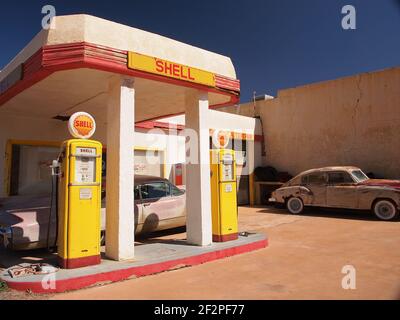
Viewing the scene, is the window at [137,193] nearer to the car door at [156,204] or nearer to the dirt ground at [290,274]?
the car door at [156,204]

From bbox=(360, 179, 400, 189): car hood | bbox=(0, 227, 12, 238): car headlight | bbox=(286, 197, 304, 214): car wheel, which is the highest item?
bbox=(360, 179, 400, 189): car hood

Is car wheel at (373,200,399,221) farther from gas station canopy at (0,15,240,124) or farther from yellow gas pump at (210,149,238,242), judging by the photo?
gas station canopy at (0,15,240,124)

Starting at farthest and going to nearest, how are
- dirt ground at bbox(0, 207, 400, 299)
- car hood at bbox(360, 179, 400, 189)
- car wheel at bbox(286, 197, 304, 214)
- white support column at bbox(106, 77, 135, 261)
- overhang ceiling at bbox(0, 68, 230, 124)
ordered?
car wheel at bbox(286, 197, 304, 214), car hood at bbox(360, 179, 400, 189), overhang ceiling at bbox(0, 68, 230, 124), white support column at bbox(106, 77, 135, 261), dirt ground at bbox(0, 207, 400, 299)

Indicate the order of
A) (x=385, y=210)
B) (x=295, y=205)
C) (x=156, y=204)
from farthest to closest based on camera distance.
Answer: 1. (x=295, y=205)
2. (x=385, y=210)
3. (x=156, y=204)

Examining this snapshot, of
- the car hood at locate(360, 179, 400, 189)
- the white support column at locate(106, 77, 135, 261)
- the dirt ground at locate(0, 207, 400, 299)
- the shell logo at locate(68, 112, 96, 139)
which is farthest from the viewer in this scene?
Result: the car hood at locate(360, 179, 400, 189)

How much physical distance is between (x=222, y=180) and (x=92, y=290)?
3.39 metres

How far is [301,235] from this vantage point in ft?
28.1

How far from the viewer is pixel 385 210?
10438 millimetres

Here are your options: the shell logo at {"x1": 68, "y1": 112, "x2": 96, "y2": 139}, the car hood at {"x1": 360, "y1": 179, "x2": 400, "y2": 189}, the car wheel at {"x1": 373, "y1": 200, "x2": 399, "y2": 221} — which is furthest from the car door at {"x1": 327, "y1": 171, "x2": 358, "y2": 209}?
the shell logo at {"x1": 68, "y1": 112, "x2": 96, "y2": 139}

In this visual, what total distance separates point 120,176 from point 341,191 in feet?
27.1

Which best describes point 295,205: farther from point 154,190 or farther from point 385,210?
point 154,190

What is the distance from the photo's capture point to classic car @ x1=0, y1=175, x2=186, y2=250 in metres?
5.68

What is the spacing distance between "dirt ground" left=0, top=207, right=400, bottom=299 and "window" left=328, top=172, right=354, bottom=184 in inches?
108

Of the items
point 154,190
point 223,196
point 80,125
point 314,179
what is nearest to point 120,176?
point 80,125
